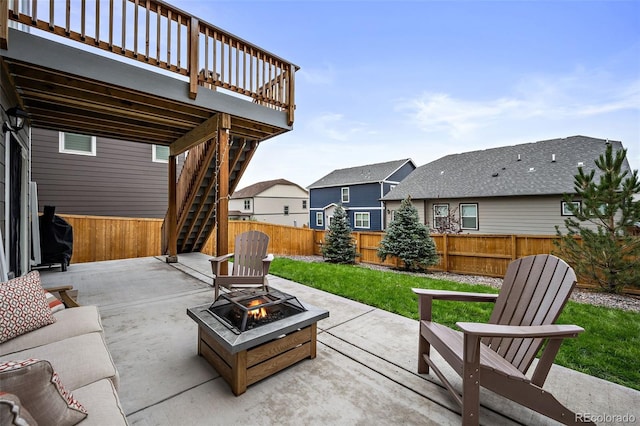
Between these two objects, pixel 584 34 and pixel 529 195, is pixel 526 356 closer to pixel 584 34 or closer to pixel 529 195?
pixel 584 34

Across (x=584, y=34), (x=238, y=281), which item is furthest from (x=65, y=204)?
(x=584, y=34)

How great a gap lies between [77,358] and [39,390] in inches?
27.7

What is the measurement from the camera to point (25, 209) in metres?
4.54

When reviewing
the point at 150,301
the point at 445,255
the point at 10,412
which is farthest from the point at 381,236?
the point at 10,412

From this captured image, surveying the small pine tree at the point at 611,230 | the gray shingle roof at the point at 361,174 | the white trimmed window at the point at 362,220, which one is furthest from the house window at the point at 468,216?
the white trimmed window at the point at 362,220

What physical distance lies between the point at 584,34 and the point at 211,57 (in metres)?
6.94

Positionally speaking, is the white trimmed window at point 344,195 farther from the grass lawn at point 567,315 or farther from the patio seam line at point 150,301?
the patio seam line at point 150,301

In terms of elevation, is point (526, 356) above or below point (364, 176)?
below

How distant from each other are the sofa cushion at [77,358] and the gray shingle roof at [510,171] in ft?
37.5

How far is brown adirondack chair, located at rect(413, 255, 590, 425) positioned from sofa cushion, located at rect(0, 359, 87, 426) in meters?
1.71

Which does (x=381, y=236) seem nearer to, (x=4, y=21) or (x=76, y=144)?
(x=4, y=21)

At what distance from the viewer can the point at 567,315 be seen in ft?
11.1

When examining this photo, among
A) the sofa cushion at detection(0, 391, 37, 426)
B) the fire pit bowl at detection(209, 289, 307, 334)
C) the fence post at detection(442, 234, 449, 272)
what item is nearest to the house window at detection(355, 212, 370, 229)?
the fence post at detection(442, 234, 449, 272)

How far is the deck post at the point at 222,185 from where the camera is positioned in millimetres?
4191
